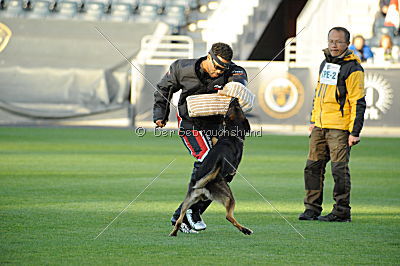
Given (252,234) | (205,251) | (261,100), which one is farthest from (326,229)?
(261,100)

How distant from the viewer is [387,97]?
80.1ft

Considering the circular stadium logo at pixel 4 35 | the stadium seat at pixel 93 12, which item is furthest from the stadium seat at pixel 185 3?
the circular stadium logo at pixel 4 35

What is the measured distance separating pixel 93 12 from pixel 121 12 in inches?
39.7

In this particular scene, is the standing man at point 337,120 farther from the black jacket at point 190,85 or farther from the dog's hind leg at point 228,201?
the dog's hind leg at point 228,201

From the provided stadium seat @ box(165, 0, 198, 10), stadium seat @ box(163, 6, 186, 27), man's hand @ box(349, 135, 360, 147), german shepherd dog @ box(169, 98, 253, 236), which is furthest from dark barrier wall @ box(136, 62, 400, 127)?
german shepherd dog @ box(169, 98, 253, 236)

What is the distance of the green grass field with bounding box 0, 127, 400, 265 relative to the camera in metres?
6.87

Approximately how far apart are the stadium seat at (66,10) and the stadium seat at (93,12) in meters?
0.33

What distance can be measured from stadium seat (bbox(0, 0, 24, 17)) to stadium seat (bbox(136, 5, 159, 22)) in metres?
3.91

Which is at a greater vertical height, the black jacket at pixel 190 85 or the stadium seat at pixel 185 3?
the stadium seat at pixel 185 3

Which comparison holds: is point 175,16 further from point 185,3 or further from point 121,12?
point 121,12

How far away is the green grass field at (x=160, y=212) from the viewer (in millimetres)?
6867

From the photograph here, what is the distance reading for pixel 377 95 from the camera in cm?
2441

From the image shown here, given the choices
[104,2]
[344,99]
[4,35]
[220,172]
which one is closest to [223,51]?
[220,172]

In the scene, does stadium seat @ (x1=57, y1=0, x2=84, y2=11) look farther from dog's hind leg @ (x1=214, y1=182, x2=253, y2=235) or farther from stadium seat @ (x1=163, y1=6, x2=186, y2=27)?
dog's hind leg @ (x1=214, y1=182, x2=253, y2=235)
